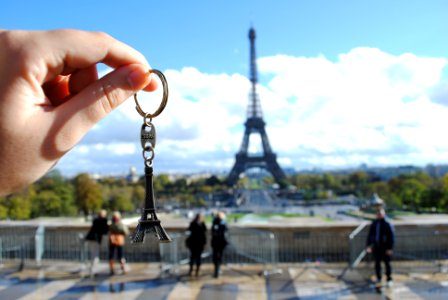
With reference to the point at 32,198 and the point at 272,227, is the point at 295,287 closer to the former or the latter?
the point at 272,227

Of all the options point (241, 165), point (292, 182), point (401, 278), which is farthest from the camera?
point (292, 182)

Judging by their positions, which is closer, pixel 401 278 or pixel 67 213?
pixel 401 278

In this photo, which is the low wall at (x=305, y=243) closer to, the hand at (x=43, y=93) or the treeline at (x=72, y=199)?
the hand at (x=43, y=93)

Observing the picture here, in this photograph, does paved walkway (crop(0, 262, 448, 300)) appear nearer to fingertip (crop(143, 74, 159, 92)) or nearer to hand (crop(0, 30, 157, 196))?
fingertip (crop(143, 74, 159, 92))

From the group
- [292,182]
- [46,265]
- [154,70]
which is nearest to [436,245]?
[46,265]

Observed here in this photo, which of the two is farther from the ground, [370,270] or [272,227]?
[272,227]

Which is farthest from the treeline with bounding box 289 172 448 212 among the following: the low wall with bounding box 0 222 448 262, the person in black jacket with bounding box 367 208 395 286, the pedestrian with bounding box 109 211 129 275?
the pedestrian with bounding box 109 211 129 275

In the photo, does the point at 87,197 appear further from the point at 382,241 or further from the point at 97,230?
the point at 382,241

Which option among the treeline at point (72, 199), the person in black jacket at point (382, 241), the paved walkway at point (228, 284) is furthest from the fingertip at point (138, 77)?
the treeline at point (72, 199)
